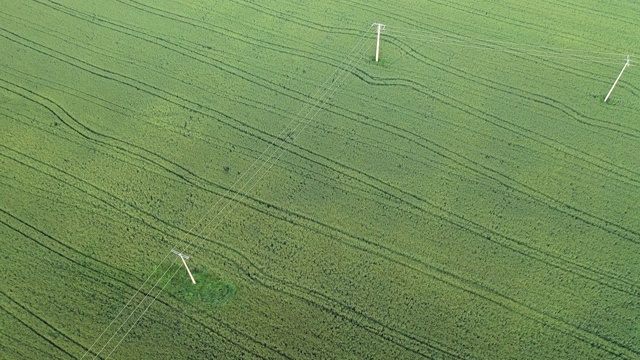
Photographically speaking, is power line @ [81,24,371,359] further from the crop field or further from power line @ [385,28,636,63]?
power line @ [385,28,636,63]

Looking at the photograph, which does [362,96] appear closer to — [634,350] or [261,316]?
[261,316]

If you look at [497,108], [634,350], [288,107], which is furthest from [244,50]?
[634,350]

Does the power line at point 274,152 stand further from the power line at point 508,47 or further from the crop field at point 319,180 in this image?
the power line at point 508,47

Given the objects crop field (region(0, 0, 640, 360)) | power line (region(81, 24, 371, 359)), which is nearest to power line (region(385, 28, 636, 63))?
crop field (region(0, 0, 640, 360))

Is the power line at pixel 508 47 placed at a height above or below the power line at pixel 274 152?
above

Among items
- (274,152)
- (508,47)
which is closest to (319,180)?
(274,152)

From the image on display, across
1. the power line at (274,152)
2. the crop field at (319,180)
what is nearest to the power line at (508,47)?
the crop field at (319,180)

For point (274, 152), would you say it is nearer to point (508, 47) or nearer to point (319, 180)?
point (319, 180)

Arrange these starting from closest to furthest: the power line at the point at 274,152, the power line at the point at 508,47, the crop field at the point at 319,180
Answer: the crop field at the point at 319,180 → the power line at the point at 274,152 → the power line at the point at 508,47
